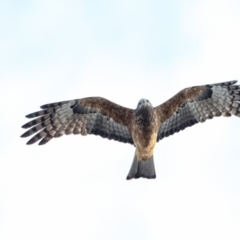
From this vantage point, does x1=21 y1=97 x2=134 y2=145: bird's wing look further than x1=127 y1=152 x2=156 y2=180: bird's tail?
Yes

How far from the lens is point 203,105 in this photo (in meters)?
13.1

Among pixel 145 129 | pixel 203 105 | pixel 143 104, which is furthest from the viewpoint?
pixel 203 105

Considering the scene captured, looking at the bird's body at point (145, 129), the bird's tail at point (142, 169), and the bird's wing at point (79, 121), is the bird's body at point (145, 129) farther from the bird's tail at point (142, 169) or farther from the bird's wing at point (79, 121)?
the bird's wing at point (79, 121)

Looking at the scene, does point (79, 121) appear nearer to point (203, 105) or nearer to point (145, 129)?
point (145, 129)

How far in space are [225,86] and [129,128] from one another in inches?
95.3

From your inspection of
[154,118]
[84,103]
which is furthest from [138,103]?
[84,103]

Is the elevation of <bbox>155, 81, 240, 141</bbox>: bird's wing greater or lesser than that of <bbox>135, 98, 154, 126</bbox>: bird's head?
greater

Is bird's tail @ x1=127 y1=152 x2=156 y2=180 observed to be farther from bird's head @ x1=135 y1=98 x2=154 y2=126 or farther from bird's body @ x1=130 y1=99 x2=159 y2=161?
bird's head @ x1=135 y1=98 x2=154 y2=126

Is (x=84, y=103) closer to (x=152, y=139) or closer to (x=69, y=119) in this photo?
(x=69, y=119)

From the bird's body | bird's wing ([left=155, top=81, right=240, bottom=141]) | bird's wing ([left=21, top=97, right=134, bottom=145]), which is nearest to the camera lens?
the bird's body

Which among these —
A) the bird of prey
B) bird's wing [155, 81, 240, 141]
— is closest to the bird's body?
the bird of prey

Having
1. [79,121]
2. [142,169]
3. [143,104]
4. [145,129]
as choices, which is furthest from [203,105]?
[79,121]

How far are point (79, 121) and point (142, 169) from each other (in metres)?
2.01

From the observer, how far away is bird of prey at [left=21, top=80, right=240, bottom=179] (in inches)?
494
